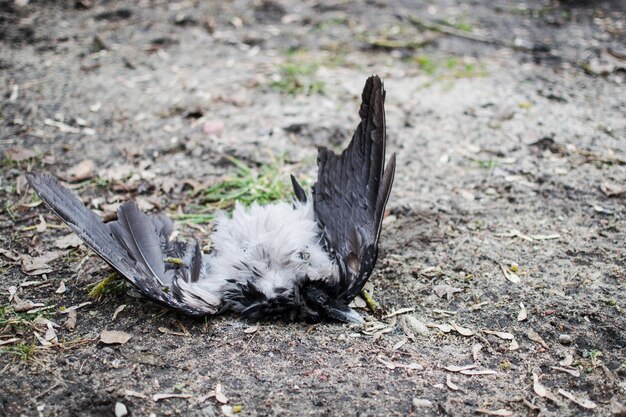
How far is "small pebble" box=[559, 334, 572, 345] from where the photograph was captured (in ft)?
6.89

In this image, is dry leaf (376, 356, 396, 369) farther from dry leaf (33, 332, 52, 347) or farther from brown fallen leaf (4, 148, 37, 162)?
brown fallen leaf (4, 148, 37, 162)

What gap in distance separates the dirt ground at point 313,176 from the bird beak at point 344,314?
0.04 m

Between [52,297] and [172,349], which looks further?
[52,297]

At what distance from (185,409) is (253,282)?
1.94ft

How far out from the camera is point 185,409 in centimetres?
182

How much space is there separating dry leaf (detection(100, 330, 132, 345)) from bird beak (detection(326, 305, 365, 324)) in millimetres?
755

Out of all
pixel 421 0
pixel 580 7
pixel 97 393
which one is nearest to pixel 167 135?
pixel 97 393

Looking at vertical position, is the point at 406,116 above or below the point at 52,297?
above

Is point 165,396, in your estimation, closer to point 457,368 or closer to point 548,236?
point 457,368

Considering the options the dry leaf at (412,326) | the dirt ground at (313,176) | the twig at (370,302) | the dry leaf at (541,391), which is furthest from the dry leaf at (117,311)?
the dry leaf at (541,391)

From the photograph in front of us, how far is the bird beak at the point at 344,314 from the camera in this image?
2219mm

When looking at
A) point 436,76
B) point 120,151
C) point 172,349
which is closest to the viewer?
point 172,349

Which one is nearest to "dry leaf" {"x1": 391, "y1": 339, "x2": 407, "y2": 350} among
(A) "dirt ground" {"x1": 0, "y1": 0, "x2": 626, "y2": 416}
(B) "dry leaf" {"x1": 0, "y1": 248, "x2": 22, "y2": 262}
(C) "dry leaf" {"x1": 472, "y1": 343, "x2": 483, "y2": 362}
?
(A) "dirt ground" {"x1": 0, "y1": 0, "x2": 626, "y2": 416}

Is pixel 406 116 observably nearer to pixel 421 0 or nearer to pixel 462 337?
pixel 462 337
